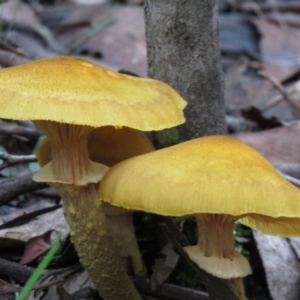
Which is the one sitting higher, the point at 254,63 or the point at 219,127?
the point at 219,127

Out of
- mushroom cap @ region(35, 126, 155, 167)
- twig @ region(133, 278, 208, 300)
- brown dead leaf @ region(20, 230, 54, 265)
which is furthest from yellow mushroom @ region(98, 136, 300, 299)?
brown dead leaf @ region(20, 230, 54, 265)

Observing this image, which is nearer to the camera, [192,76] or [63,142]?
[63,142]

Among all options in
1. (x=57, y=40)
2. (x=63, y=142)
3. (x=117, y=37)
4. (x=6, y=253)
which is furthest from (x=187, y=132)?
(x=57, y=40)

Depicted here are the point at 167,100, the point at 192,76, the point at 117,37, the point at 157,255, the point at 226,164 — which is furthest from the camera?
the point at 117,37

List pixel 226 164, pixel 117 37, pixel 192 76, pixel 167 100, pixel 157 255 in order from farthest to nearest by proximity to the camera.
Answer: pixel 117 37 → pixel 157 255 → pixel 192 76 → pixel 167 100 → pixel 226 164

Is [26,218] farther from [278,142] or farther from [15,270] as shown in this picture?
[278,142]

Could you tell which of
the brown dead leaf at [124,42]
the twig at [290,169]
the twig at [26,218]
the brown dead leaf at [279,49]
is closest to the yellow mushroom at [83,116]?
the twig at [26,218]

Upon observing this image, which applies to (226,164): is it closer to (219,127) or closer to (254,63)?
(219,127)
